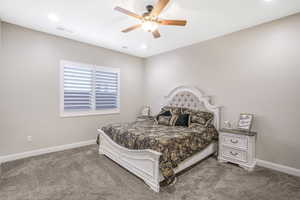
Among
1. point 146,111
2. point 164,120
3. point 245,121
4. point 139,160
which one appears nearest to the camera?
point 139,160

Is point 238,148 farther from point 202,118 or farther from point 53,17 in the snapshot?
point 53,17

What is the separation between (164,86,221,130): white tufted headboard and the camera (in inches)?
144

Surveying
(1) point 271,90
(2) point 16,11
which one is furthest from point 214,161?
(2) point 16,11

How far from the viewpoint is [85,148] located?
394 centimetres

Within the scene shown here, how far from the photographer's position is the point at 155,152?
2236 millimetres

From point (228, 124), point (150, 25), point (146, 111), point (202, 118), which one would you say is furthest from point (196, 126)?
point (150, 25)

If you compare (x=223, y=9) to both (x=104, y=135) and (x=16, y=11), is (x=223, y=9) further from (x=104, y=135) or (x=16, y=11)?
(x=16, y=11)

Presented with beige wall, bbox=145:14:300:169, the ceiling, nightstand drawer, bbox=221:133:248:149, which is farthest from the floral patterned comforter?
the ceiling

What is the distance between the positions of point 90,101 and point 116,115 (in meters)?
0.96

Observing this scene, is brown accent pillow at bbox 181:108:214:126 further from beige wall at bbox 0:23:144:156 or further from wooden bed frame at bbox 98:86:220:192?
beige wall at bbox 0:23:144:156

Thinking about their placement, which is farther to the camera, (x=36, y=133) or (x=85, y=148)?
(x=85, y=148)

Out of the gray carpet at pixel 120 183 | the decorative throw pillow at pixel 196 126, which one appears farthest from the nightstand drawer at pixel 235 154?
the decorative throw pillow at pixel 196 126

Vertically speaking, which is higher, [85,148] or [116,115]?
[116,115]

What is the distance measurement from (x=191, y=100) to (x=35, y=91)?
381 cm
